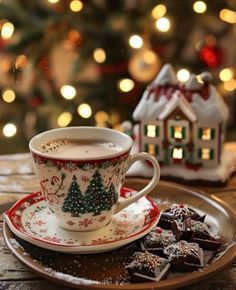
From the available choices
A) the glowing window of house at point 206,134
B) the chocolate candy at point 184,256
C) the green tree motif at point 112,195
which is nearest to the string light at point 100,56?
the glowing window of house at point 206,134

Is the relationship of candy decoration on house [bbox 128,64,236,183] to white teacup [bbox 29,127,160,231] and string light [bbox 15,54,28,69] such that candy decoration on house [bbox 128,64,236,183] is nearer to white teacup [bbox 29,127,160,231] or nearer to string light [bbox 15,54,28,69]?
white teacup [bbox 29,127,160,231]

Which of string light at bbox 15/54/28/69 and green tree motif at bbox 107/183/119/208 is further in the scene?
string light at bbox 15/54/28/69

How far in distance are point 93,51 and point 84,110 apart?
0.67ft

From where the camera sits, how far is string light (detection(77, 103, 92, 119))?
5.99 ft

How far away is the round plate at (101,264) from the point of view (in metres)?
0.62

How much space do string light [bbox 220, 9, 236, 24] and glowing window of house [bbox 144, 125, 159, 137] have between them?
87cm

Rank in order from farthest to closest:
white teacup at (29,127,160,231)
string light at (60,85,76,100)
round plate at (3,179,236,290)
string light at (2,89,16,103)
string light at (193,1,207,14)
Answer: string light at (2,89,16,103) < string light at (60,85,76,100) < string light at (193,1,207,14) < white teacup at (29,127,160,231) < round plate at (3,179,236,290)

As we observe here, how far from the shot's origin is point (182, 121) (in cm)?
101

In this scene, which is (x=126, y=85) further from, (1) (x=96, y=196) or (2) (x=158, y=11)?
(1) (x=96, y=196)

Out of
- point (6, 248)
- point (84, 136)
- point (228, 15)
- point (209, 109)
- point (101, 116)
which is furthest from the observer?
point (101, 116)

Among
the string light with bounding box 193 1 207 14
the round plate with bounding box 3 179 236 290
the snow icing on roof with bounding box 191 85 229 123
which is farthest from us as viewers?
the string light with bounding box 193 1 207 14

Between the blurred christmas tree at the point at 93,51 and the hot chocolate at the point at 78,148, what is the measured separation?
32.9 inches

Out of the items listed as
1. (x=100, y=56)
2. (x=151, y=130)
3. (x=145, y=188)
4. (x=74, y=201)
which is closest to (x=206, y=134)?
(x=151, y=130)

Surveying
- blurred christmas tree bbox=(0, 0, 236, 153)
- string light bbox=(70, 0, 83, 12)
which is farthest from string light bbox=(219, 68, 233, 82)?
string light bbox=(70, 0, 83, 12)
